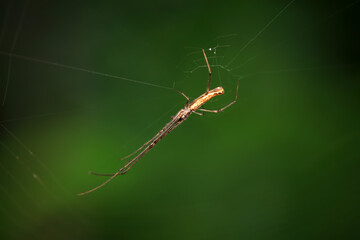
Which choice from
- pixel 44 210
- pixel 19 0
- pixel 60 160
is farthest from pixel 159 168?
pixel 19 0

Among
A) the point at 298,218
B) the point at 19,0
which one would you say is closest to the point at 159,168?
the point at 298,218

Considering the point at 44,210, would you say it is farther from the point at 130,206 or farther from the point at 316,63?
the point at 316,63

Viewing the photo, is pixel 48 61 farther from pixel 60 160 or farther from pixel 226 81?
pixel 226 81

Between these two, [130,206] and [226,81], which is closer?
[226,81]

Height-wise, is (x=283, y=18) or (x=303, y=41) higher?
(x=283, y=18)

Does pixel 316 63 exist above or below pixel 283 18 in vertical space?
below

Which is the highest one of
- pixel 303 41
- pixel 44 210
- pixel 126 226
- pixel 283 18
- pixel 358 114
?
pixel 283 18
